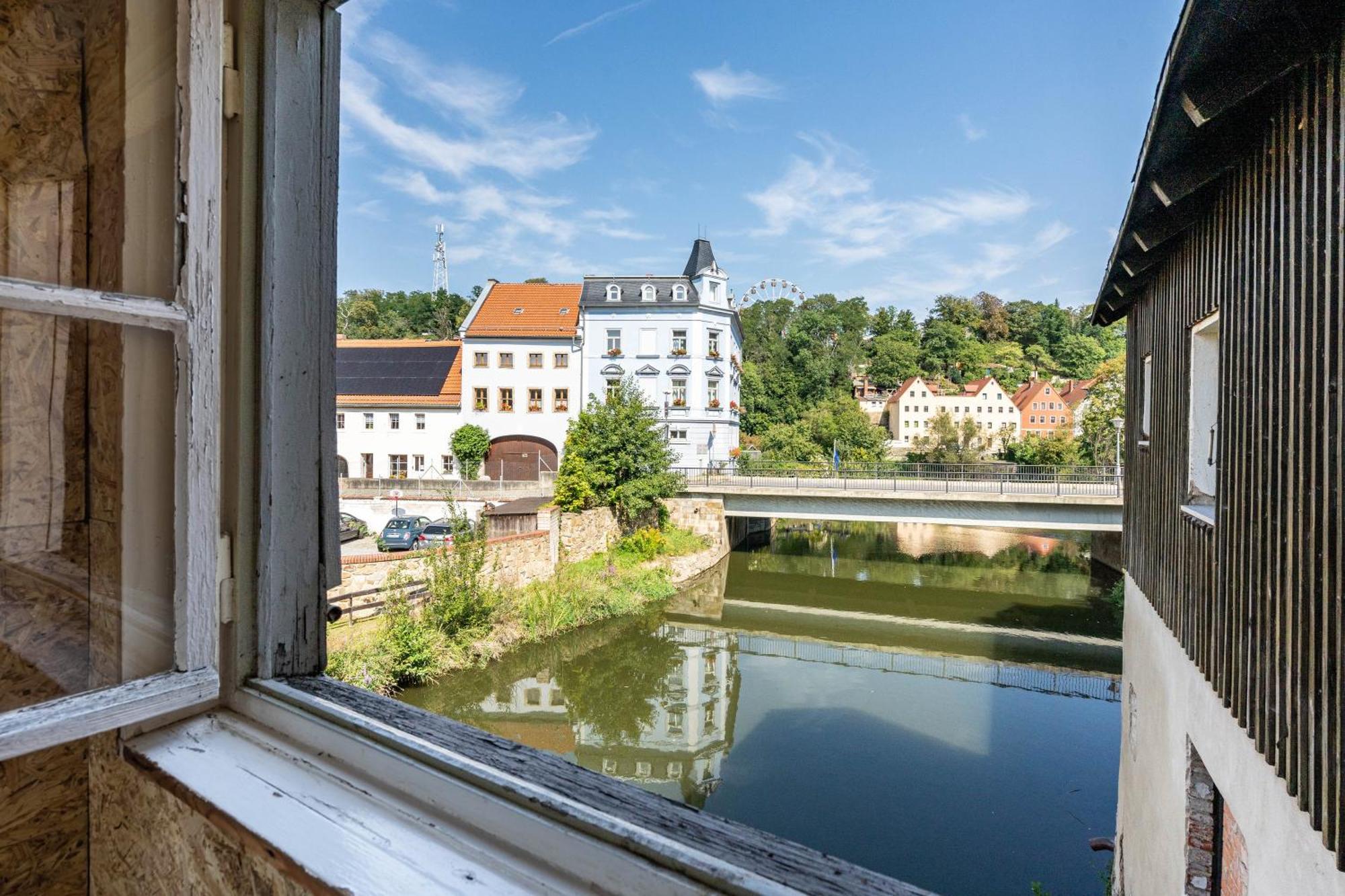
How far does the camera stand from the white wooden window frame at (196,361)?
86 cm

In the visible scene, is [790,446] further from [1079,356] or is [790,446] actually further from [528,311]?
[1079,356]

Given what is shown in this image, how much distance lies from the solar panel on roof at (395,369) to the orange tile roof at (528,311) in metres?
1.43

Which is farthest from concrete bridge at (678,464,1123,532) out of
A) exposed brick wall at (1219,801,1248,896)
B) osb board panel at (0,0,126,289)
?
osb board panel at (0,0,126,289)

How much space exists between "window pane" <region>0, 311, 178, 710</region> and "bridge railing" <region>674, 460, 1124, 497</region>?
15764 millimetres

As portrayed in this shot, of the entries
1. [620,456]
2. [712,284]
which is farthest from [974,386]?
[620,456]

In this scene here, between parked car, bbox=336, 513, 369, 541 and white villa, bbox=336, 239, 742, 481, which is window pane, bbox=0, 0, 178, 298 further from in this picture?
white villa, bbox=336, 239, 742, 481

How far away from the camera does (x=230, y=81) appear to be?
90cm

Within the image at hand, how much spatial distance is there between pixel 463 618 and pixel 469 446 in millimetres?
12059

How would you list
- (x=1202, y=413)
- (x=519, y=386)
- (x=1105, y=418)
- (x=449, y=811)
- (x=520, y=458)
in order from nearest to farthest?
(x=449, y=811), (x=1202, y=413), (x=520, y=458), (x=519, y=386), (x=1105, y=418)

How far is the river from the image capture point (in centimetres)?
591

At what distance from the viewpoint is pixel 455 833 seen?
63cm

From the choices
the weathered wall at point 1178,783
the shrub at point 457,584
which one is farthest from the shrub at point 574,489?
the weathered wall at point 1178,783

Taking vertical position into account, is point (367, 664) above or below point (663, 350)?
below

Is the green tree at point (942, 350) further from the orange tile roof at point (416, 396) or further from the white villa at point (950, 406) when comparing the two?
the orange tile roof at point (416, 396)
